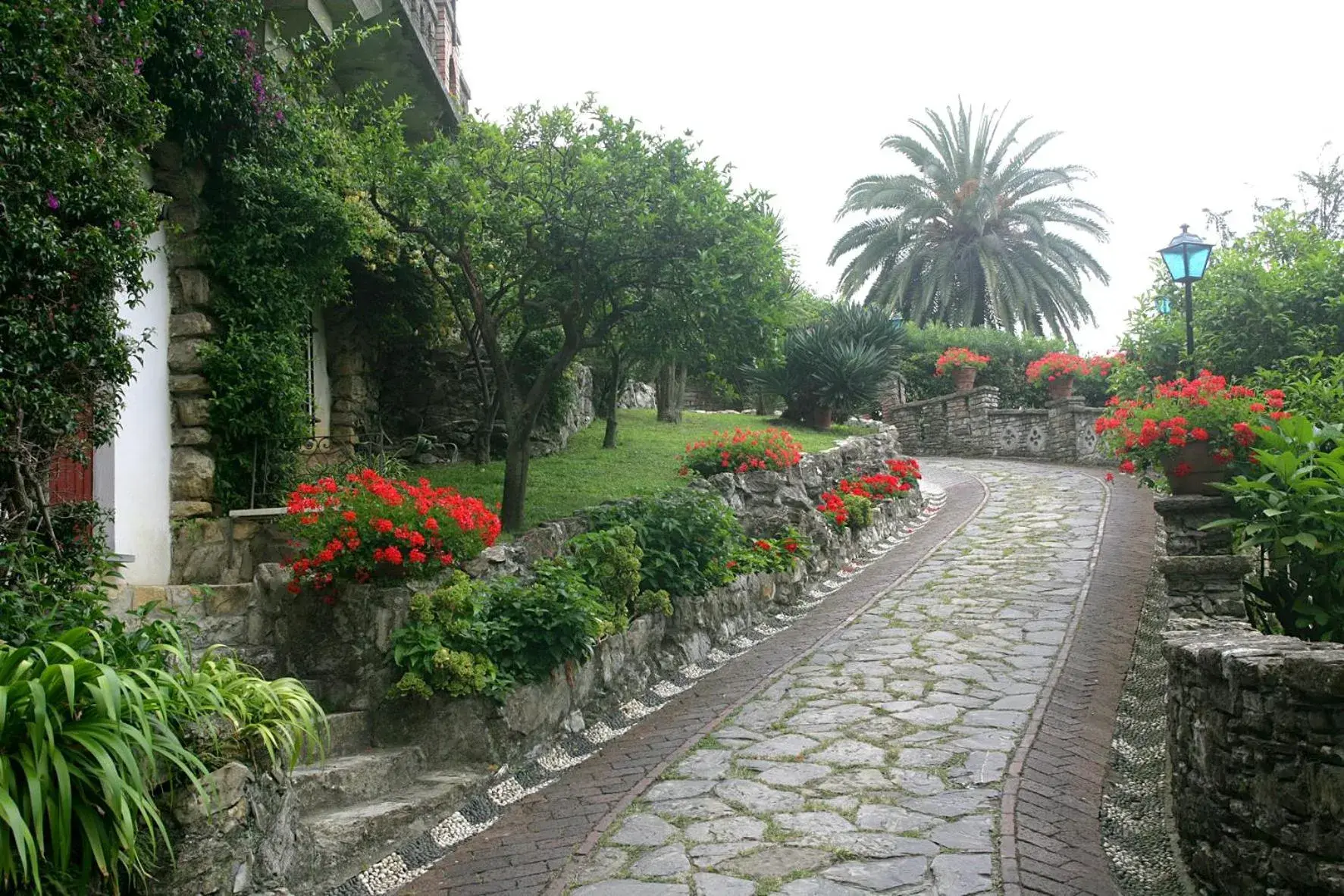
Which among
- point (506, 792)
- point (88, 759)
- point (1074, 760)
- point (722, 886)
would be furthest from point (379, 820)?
point (1074, 760)

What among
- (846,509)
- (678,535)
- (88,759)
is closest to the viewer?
(88,759)

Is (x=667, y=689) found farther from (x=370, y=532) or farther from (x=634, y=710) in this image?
(x=370, y=532)

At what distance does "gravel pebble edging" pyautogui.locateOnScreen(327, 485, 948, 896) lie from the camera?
4.82 meters

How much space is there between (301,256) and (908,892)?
682 cm

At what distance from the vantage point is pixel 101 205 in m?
5.74

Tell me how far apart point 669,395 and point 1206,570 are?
10.9m

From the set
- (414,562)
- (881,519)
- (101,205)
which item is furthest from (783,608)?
(101,205)

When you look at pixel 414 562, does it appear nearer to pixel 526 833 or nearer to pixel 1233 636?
pixel 526 833

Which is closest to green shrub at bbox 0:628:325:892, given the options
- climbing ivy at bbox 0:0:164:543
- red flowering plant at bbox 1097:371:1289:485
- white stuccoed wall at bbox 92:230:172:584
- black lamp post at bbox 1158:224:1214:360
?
climbing ivy at bbox 0:0:164:543

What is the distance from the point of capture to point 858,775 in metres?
5.74

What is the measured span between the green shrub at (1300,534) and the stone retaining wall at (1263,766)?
1.29 m

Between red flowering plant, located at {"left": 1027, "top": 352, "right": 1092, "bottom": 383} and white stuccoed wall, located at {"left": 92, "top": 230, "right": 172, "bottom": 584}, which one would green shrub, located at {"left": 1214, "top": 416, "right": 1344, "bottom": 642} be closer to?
white stuccoed wall, located at {"left": 92, "top": 230, "right": 172, "bottom": 584}

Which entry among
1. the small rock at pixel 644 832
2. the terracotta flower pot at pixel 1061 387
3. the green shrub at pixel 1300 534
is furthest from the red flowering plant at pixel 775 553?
the terracotta flower pot at pixel 1061 387

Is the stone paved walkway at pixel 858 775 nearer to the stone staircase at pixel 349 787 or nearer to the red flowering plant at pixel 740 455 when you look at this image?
the stone staircase at pixel 349 787
